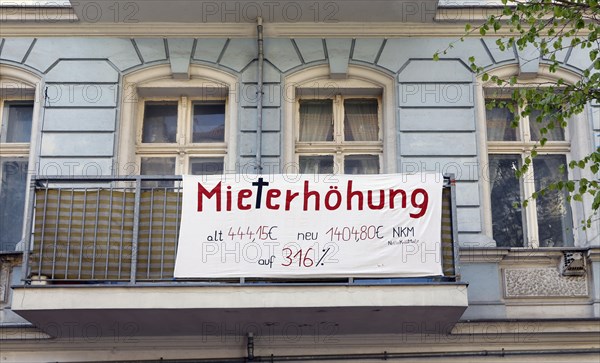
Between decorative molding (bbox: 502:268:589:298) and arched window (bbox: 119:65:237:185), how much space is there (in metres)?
3.82

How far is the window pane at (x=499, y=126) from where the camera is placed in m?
11.9

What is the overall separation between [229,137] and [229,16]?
61.7 inches

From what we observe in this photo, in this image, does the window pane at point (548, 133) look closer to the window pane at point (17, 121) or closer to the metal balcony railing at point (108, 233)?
the metal balcony railing at point (108, 233)

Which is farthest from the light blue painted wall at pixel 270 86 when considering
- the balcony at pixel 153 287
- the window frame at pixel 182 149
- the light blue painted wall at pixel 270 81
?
the balcony at pixel 153 287

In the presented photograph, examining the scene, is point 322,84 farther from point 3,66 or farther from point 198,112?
point 3,66

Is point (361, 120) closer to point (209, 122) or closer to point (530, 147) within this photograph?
point (209, 122)

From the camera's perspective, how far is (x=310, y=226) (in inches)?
393

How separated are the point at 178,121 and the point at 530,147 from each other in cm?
461

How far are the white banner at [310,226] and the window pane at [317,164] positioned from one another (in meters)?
1.68

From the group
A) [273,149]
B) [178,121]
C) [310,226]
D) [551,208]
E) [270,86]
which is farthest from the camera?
[178,121]

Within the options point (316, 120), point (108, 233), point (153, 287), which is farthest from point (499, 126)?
point (108, 233)

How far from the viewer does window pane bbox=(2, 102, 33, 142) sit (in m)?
12.0

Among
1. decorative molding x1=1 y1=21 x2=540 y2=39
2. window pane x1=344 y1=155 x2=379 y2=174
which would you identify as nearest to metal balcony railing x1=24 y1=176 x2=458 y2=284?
window pane x1=344 y1=155 x2=379 y2=174

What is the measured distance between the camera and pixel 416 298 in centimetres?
966
